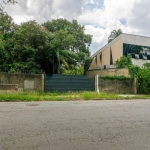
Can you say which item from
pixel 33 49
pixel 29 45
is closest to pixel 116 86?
pixel 33 49

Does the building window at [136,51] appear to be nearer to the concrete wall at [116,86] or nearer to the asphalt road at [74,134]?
the concrete wall at [116,86]

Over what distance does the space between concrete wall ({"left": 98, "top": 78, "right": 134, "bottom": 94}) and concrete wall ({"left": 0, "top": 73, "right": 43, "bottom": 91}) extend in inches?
211

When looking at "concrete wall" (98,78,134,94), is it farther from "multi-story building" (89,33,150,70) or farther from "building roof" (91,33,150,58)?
"building roof" (91,33,150,58)

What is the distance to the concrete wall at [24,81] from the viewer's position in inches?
510

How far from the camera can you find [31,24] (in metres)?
17.9

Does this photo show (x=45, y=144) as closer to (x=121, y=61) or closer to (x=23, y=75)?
(x=23, y=75)

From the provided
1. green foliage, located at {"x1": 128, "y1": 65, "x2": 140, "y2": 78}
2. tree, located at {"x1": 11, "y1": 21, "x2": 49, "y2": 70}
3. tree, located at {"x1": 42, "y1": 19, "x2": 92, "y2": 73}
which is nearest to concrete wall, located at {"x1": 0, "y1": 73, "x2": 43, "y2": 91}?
tree, located at {"x1": 11, "y1": 21, "x2": 49, "y2": 70}

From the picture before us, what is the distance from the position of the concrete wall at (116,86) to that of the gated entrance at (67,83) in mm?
975

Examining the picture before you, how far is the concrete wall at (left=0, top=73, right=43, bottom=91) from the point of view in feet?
42.5

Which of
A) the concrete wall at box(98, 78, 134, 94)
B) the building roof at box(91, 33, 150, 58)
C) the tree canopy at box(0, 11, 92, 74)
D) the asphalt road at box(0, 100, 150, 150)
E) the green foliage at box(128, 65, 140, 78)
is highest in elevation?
the building roof at box(91, 33, 150, 58)

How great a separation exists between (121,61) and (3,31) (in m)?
17.2

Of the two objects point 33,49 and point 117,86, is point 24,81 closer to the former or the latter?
point 33,49

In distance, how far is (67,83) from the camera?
14.0m

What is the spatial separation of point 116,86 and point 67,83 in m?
4.79
